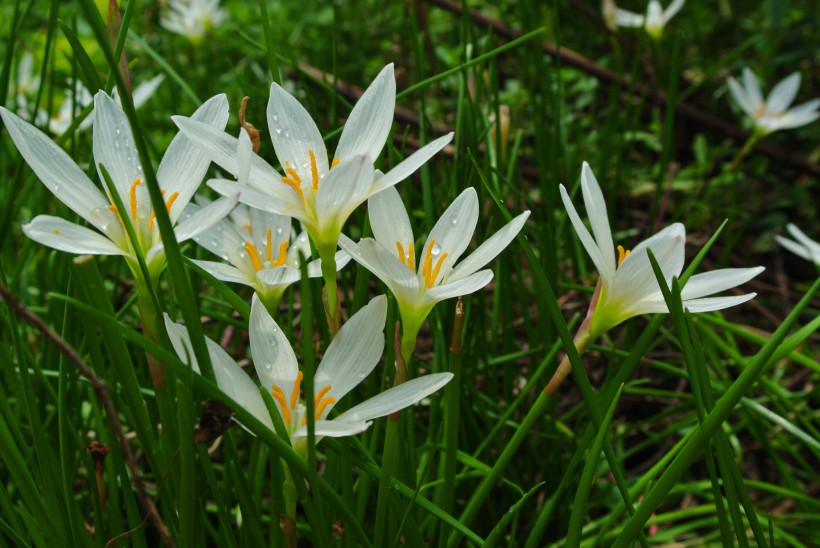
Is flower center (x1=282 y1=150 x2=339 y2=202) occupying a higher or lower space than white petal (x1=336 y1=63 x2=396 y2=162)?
lower

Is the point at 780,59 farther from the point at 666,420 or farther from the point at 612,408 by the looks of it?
the point at 612,408

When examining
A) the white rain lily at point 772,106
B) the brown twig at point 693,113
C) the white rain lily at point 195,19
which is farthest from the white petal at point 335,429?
the white rain lily at point 195,19

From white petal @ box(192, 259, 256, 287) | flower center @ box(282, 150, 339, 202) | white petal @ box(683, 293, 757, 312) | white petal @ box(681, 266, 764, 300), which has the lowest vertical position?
white petal @ box(683, 293, 757, 312)

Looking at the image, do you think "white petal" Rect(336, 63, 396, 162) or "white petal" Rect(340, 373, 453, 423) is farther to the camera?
"white petal" Rect(336, 63, 396, 162)

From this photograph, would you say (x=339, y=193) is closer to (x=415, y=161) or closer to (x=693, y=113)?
(x=415, y=161)

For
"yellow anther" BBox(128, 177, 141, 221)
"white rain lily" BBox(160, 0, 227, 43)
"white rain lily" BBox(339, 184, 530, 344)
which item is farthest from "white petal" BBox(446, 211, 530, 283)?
"white rain lily" BBox(160, 0, 227, 43)

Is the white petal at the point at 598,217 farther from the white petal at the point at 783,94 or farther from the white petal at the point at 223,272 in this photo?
the white petal at the point at 783,94

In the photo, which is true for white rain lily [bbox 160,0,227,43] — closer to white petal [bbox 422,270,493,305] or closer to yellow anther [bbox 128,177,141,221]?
yellow anther [bbox 128,177,141,221]

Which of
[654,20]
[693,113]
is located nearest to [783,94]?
[693,113]
